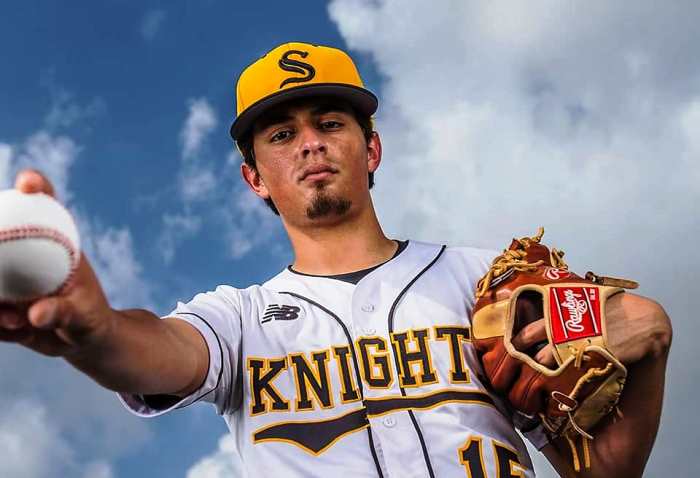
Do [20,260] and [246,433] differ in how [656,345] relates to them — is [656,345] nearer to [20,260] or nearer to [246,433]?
[246,433]

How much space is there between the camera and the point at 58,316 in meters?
2.05

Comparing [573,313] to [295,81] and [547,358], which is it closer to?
[547,358]

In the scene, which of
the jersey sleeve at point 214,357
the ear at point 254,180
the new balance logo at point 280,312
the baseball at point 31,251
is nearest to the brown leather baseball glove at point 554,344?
the new balance logo at point 280,312

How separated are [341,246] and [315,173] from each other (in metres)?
0.42

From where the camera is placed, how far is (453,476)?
2990 mm

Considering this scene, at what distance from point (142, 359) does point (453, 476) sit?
4.41ft

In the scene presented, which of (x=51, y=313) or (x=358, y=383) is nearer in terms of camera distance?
(x=51, y=313)

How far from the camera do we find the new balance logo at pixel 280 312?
3.53m

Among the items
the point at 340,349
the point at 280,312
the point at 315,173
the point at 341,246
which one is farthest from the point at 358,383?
the point at 315,173

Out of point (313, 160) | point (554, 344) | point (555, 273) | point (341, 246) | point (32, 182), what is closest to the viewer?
point (32, 182)

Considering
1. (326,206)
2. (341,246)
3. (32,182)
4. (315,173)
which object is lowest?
(32,182)

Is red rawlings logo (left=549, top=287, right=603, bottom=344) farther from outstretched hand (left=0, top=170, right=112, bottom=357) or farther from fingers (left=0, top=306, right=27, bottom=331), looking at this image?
fingers (left=0, top=306, right=27, bottom=331)

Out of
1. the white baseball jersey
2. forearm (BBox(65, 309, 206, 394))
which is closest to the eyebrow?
the white baseball jersey

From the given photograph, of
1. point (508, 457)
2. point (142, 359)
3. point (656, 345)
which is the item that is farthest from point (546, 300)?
point (142, 359)
